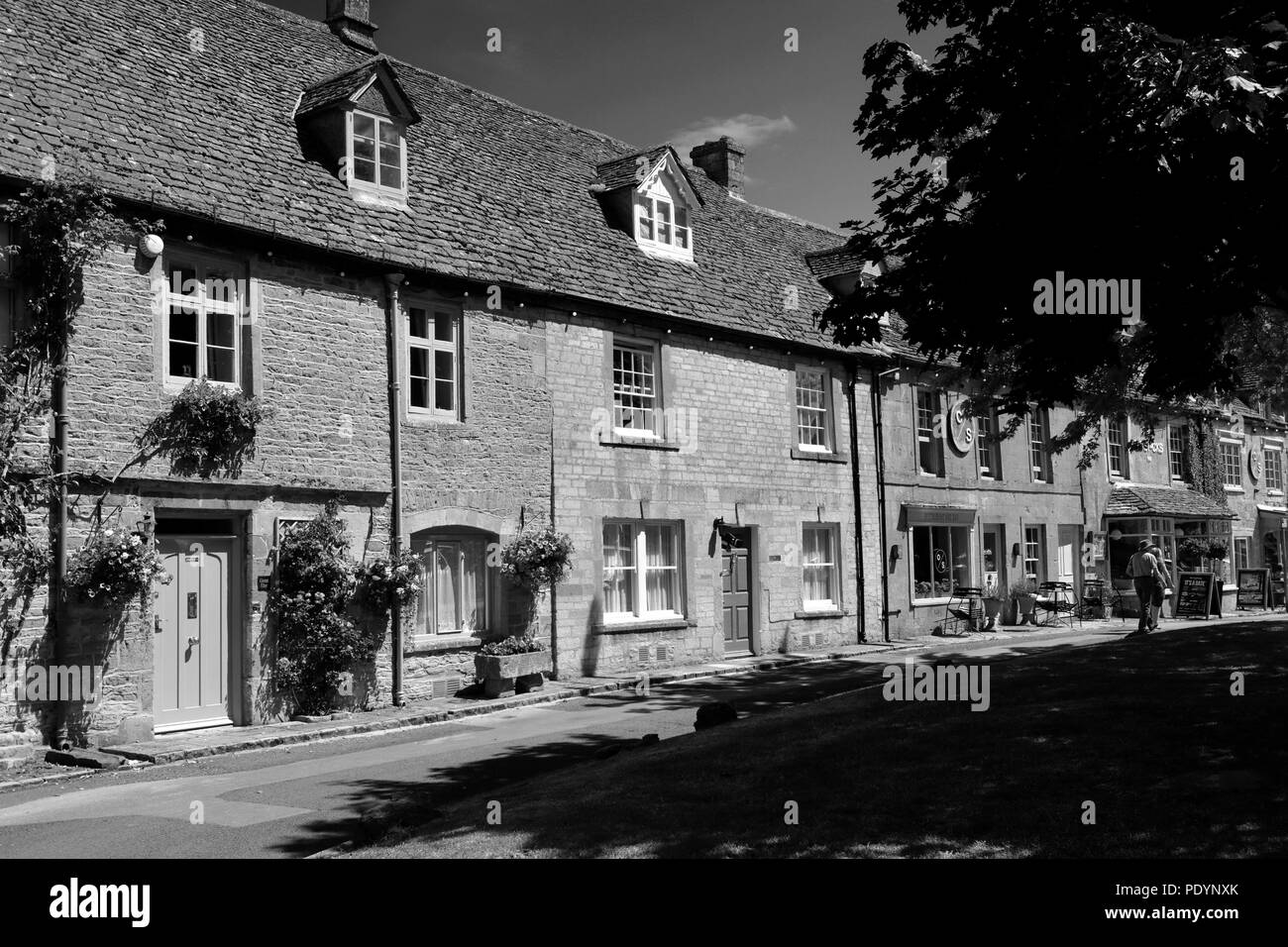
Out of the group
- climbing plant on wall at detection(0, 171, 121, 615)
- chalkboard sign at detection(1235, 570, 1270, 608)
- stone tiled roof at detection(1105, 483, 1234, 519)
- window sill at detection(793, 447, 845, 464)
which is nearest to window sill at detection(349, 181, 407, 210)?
climbing plant on wall at detection(0, 171, 121, 615)

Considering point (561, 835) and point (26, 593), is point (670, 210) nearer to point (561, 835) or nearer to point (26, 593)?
point (26, 593)

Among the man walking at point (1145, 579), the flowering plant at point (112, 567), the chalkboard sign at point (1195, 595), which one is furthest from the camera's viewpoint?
the chalkboard sign at point (1195, 595)

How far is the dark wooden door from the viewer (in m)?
22.1

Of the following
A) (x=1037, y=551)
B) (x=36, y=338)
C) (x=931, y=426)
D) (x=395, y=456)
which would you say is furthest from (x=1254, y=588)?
(x=36, y=338)

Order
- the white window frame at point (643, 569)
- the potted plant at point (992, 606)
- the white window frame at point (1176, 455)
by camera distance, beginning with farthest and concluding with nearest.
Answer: the white window frame at point (1176, 455)
the potted plant at point (992, 606)
the white window frame at point (643, 569)

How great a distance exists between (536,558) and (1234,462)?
29.0 meters

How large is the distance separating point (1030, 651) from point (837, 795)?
1388 cm

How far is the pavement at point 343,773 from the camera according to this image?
29.4 ft

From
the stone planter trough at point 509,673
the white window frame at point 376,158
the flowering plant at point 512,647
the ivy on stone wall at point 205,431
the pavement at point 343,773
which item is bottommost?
the pavement at point 343,773

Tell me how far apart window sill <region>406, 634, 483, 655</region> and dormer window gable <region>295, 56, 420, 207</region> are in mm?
6313

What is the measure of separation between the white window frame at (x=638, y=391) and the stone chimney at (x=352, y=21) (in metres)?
7.35

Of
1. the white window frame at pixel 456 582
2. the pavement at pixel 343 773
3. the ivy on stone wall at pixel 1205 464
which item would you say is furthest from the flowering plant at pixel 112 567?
the ivy on stone wall at pixel 1205 464

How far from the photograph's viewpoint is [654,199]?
893 inches

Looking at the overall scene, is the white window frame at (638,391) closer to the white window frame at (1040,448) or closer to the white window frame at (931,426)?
the white window frame at (931,426)
